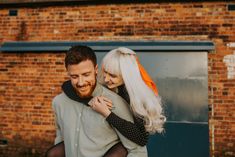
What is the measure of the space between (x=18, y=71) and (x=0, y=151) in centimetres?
181

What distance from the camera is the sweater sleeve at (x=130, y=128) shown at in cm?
178

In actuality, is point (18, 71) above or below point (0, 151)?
above

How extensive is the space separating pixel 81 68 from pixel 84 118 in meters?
0.35

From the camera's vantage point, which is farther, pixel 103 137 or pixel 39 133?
pixel 39 133

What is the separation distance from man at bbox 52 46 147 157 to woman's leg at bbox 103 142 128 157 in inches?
0.9

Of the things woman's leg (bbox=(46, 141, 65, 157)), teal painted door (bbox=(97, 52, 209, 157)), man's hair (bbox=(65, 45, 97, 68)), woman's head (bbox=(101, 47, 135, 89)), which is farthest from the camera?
teal painted door (bbox=(97, 52, 209, 157))

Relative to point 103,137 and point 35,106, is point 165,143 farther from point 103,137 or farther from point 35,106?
point 103,137

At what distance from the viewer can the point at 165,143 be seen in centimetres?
495

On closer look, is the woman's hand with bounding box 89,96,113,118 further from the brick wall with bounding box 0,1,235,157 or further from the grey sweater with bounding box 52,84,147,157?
the brick wall with bounding box 0,1,235,157

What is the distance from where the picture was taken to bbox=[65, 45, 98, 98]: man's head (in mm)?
1743

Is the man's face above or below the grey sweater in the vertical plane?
above

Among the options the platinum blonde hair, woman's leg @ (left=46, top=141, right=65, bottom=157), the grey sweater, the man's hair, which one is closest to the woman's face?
the platinum blonde hair

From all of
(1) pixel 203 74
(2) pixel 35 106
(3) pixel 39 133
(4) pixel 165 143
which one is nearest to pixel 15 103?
(2) pixel 35 106

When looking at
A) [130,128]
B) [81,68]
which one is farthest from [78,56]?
[130,128]
